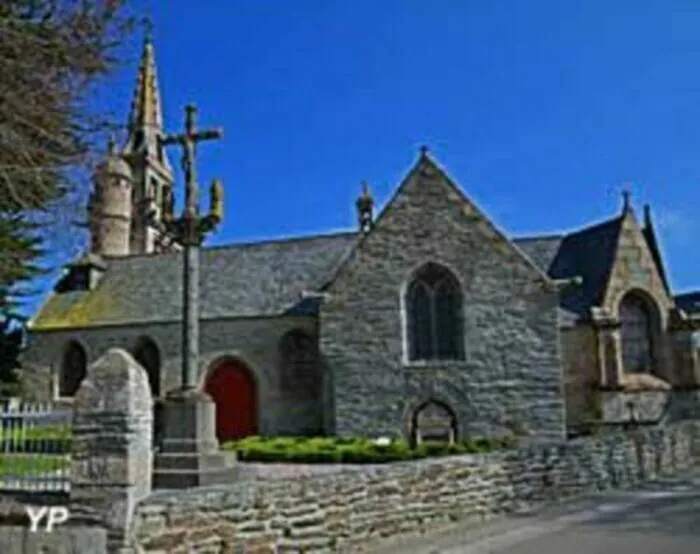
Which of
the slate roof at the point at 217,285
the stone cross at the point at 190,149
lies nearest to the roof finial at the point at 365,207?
the slate roof at the point at 217,285

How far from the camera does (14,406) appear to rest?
417 inches

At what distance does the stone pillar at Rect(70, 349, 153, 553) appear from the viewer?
7.14 metres

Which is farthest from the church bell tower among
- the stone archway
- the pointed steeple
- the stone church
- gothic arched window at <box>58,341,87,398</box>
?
the stone archway

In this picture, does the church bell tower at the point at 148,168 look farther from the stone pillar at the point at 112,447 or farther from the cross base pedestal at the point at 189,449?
the stone pillar at the point at 112,447

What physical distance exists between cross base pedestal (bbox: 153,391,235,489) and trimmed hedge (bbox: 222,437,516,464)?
4.49 metres

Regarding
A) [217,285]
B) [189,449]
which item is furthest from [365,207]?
[189,449]

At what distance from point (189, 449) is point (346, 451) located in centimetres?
594

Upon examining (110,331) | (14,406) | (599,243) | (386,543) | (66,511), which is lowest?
(386,543)

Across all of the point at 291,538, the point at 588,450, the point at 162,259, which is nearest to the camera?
the point at 291,538

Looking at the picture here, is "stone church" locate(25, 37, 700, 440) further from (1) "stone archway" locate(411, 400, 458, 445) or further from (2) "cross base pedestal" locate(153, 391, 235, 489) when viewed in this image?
(2) "cross base pedestal" locate(153, 391, 235, 489)

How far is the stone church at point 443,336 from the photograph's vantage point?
2502 cm

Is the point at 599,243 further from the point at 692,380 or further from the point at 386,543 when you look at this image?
the point at 386,543

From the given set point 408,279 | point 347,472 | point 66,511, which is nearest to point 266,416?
point 408,279

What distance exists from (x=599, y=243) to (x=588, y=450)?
14546 mm
